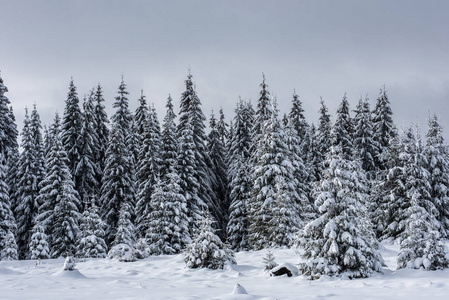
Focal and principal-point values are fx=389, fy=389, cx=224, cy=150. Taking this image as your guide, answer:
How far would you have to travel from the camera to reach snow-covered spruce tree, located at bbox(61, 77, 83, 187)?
38.8 metres

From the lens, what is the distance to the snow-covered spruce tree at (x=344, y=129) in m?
40.8

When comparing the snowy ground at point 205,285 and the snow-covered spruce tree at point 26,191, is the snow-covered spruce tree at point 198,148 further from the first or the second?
the snowy ground at point 205,285

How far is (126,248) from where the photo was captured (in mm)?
19891

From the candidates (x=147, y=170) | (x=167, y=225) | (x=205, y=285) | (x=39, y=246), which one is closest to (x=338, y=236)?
(x=205, y=285)

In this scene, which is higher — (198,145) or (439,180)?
(198,145)

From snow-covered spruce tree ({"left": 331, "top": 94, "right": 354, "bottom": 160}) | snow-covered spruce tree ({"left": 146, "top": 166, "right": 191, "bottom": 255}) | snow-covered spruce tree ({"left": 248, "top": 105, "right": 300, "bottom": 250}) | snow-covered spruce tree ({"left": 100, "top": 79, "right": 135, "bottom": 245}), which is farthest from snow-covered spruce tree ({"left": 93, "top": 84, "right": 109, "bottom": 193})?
snow-covered spruce tree ({"left": 331, "top": 94, "right": 354, "bottom": 160})

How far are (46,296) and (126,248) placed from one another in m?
10.8

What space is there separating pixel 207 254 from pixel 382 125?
1315 inches

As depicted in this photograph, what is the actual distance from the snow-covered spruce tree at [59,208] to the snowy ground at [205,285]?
547 inches

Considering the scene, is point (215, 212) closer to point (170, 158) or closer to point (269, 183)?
point (170, 158)

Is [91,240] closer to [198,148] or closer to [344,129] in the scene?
[198,148]

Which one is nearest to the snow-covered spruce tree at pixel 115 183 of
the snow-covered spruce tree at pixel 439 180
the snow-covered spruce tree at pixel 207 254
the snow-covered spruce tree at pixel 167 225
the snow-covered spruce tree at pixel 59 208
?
the snow-covered spruce tree at pixel 59 208

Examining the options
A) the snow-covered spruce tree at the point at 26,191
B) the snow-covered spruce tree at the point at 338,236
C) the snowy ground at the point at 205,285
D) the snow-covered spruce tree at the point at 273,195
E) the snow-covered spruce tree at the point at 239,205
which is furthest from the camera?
the snow-covered spruce tree at the point at 26,191

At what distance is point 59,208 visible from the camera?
3153 centimetres
